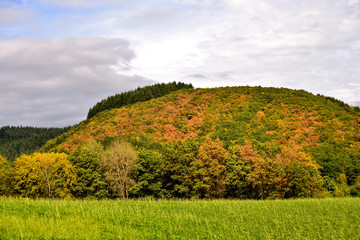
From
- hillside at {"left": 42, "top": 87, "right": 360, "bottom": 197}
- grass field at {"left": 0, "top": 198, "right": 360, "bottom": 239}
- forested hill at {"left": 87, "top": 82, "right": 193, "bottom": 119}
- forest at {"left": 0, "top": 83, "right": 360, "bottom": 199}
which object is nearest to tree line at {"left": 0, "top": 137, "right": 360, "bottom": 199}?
forest at {"left": 0, "top": 83, "right": 360, "bottom": 199}

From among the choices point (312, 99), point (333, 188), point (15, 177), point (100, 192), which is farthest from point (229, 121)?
point (15, 177)

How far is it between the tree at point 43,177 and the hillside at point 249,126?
20.6 meters

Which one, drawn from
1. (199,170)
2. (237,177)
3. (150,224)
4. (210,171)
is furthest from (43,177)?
(150,224)

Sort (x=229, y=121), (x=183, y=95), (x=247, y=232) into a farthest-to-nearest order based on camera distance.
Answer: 1. (x=183, y=95)
2. (x=229, y=121)
3. (x=247, y=232)

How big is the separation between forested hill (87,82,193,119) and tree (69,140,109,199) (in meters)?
85.3

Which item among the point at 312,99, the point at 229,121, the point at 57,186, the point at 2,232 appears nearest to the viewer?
the point at 2,232

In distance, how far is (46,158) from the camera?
198 feet

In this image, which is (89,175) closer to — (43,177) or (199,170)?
(43,177)

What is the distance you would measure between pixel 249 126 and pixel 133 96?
6890 cm

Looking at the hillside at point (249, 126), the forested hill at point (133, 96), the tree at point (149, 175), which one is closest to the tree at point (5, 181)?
the tree at point (149, 175)

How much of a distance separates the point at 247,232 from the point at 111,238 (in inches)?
336

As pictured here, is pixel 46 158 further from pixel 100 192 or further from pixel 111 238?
pixel 111 238

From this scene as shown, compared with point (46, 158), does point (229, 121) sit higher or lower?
higher

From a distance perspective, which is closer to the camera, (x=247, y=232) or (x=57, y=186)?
(x=247, y=232)
